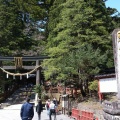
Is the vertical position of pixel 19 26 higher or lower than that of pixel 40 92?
higher

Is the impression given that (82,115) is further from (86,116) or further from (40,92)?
(40,92)

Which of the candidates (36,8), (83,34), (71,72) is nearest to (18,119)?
(71,72)

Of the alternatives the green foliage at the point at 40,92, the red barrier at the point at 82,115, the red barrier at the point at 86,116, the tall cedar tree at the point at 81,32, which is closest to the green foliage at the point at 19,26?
the green foliage at the point at 40,92

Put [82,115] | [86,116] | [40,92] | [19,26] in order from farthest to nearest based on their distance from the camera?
1. [19,26]
2. [40,92]
3. [82,115]
4. [86,116]

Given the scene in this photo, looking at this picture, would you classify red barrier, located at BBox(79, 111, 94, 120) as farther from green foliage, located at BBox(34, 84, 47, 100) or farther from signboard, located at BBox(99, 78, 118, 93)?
green foliage, located at BBox(34, 84, 47, 100)

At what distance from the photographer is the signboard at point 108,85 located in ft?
63.0

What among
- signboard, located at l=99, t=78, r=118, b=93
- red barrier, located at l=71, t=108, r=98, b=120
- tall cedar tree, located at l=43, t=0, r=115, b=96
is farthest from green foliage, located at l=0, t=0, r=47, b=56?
signboard, located at l=99, t=78, r=118, b=93

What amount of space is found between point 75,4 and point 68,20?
5.08 feet

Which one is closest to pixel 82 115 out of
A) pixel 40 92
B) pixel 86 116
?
pixel 86 116

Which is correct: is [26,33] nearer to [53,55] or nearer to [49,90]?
[49,90]

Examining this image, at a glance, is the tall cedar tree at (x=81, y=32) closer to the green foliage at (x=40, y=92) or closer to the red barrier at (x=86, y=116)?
the green foliage at (x=40, y=92)

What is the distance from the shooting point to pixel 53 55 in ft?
88.3

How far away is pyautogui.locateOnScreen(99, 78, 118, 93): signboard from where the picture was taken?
63.0 ft

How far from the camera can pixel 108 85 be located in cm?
1991
